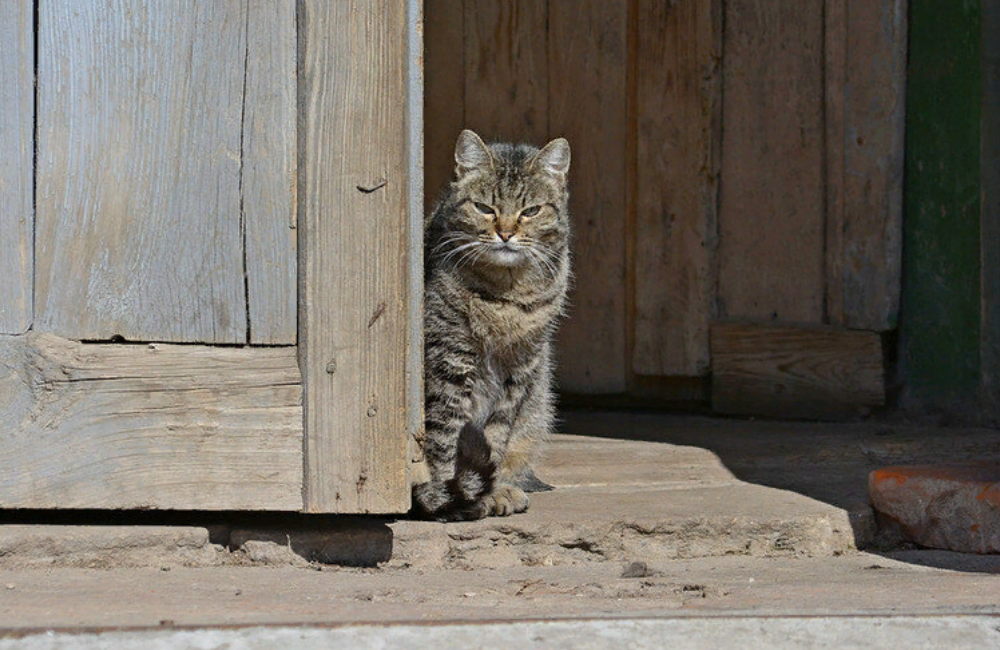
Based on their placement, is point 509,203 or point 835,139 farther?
point 835,139

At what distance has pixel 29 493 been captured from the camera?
3.07 meters

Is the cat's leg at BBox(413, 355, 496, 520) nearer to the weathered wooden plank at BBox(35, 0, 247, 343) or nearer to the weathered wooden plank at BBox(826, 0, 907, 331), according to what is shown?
the weathered wooden plank at BBox(35, 0, 247, 343)

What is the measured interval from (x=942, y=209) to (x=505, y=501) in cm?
224

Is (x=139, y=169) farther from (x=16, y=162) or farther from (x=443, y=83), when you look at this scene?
(x=443, y=83)

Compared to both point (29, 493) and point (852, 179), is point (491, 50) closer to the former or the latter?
point (852, 179)

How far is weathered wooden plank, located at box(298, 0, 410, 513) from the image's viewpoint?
3.00 m

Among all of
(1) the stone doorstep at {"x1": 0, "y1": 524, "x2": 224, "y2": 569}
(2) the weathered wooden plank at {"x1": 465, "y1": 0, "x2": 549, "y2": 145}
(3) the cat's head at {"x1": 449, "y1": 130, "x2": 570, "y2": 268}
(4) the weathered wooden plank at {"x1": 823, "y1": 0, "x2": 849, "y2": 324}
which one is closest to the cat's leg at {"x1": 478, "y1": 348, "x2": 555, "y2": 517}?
(3) the cat's head at {"x1": 449, "y1": 130, "x2": 570, "y2": 268}

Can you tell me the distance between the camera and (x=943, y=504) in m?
3.37

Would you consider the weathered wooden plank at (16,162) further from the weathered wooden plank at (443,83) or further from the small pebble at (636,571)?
the weathered wooden plank at (443,83)

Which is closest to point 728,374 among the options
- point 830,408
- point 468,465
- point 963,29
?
point 830,408

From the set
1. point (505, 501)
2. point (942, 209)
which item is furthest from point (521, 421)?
point (942, 209)

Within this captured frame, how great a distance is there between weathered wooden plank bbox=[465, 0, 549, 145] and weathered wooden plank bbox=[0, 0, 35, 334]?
9.32 ft

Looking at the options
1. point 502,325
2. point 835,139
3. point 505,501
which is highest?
point 835,139

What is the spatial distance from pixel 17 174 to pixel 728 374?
313 cm
